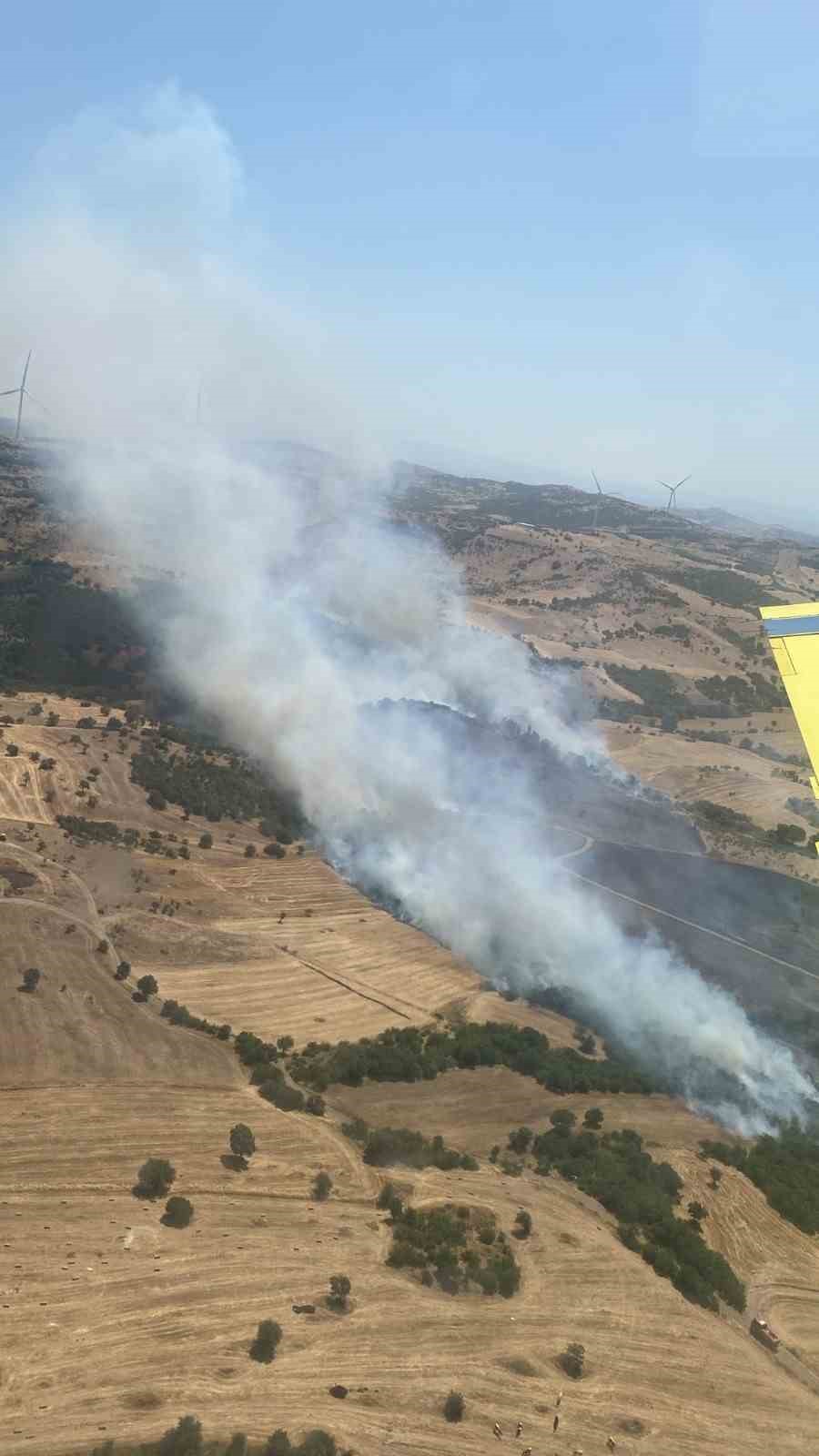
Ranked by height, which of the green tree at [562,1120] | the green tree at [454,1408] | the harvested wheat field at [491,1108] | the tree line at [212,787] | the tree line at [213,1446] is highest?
the tree line at [212,787]

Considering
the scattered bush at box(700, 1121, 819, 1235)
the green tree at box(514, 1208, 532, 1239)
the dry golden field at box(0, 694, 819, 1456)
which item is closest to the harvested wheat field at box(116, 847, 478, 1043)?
the dry golden field at box(0, 694, 819, 1456)

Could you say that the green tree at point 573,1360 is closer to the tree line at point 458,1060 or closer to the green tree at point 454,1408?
the green tree at point 454,1408

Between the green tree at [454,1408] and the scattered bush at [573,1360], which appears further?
the scattered bush at [573,1360]

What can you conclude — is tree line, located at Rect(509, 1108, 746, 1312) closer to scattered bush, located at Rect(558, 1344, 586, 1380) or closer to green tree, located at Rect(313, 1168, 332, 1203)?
scattered bush, located at Rect(558, 1344, 586, 1380)

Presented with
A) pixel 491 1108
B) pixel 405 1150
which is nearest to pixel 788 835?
pixel 491 1108

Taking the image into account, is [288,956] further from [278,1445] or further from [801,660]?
[801,660]

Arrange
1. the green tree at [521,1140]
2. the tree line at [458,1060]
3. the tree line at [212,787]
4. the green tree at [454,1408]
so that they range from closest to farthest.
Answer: the green tree at [454,1408] → the green tree at [521,1140] → the tree line at [458,1060] → the tree line at [212,787]

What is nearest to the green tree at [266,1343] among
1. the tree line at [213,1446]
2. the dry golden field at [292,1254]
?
the dry golden field at [292,1254]

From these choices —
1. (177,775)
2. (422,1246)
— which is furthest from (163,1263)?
(177,775)
